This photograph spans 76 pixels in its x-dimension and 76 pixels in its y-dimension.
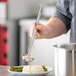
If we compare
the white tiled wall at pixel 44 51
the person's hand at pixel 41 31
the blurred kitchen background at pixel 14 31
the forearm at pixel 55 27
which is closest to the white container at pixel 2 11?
the blurred kitchen background at pixel 14 31

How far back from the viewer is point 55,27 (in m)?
1.65

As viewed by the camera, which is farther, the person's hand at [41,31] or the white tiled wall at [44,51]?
the white tiled wall at [44,51]

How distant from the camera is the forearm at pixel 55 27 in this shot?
1.62 meters

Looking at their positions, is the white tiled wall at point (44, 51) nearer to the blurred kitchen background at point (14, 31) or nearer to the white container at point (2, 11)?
the blurred kitchen background at point (14, 31)

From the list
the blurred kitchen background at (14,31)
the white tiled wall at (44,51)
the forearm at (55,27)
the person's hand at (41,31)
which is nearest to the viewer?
the person's hand at (41,31)

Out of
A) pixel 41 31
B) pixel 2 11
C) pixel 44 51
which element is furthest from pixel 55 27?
pixel 2 11

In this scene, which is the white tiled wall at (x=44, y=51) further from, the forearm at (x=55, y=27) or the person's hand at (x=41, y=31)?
the person's hand at (x=41, y=31)

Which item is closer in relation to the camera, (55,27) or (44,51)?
(55,27)

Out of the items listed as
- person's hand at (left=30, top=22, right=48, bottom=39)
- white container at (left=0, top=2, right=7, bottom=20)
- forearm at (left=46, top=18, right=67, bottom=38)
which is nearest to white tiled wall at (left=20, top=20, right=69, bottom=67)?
white container at (left=0, top=2, right=7, bottom=20)

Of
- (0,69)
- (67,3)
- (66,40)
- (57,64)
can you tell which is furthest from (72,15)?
(66,40)

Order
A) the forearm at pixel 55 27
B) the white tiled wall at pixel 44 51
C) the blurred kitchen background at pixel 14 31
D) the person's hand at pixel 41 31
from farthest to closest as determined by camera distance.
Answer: the blurred kitchen background at pixel 14 31 < the white tiled wall at pixel 44 51 < the forearm at pixel 55 27 < the person's hand at pixel 41 31

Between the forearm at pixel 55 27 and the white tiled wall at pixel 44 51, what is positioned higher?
the forearm at pixel 55 27

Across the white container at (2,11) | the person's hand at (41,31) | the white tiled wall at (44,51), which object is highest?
the white container at (2,11)

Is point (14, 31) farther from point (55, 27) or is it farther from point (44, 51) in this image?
point (55, 27)
